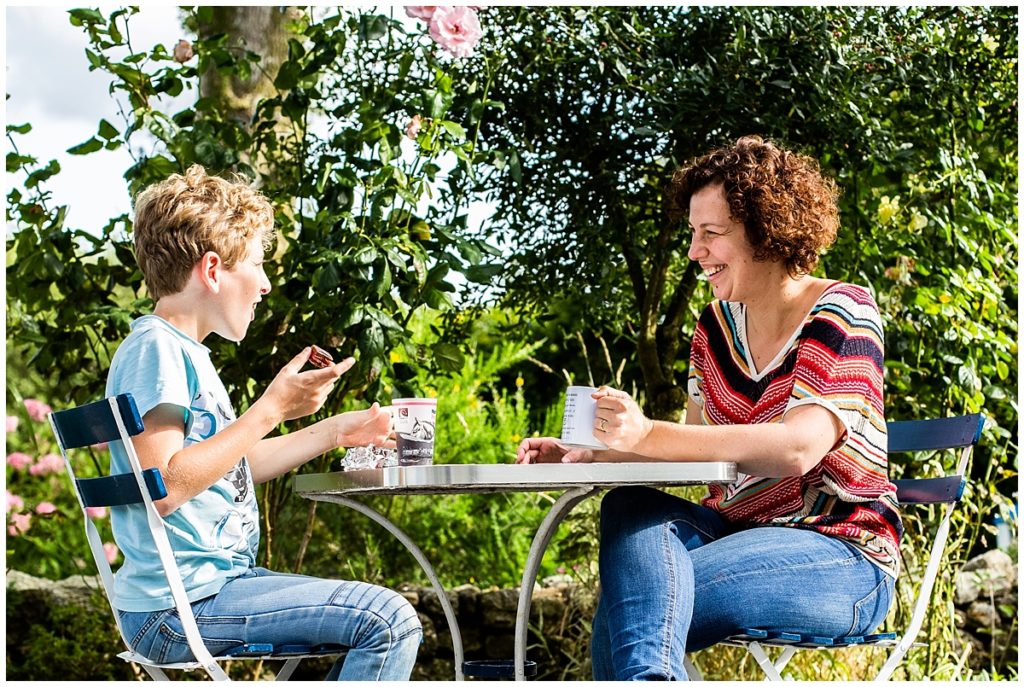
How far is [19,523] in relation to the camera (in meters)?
4.58

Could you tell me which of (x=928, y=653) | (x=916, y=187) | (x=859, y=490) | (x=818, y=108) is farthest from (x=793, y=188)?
(x=928, y=653)

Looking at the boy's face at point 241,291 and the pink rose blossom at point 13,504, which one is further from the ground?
the boy's face at point 241,291

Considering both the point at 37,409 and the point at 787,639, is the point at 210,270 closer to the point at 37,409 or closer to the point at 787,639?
the point at 787,639

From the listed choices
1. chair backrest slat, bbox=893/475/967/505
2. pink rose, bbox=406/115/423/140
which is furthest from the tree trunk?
chair backrest slat, bbox=893/475/967/505

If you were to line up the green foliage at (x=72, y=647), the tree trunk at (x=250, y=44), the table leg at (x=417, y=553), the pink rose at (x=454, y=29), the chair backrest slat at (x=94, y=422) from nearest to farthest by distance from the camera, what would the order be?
the chair backrest slat at (x=94, y=422), the table leg at (x=417, y=553), the pink rose at (x=454, y=29), the tree trunk at (x=250, y=44), the green foliage at (x=72, y=647)

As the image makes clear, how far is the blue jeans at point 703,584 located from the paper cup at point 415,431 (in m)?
0.35

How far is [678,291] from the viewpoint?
3840 mm

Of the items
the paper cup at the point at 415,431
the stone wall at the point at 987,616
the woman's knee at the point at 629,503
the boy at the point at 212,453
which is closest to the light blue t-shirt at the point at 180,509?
the boy at the point at 212,453

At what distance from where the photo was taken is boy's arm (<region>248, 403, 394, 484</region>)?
2035 mm

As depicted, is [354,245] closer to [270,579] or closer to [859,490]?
[270,579]

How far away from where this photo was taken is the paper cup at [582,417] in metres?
1.87

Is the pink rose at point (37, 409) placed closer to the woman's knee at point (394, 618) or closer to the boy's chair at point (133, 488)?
the boy's chair at point (133, 488)

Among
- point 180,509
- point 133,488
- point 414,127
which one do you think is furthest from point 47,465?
point 133,488

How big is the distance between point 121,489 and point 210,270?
0.46m
